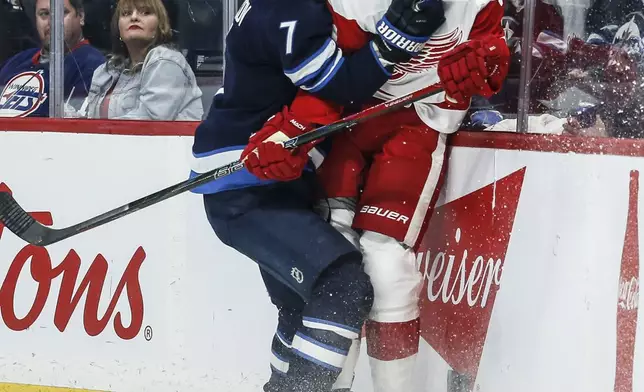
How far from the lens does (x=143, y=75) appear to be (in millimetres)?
2838

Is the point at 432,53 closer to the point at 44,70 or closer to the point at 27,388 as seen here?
the point at 44,70

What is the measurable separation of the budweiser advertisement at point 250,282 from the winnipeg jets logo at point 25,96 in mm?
93

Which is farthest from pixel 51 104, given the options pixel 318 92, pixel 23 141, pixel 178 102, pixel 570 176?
pixel 570 176

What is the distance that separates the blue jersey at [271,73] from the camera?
2.00 metres

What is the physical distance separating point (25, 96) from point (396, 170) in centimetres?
127

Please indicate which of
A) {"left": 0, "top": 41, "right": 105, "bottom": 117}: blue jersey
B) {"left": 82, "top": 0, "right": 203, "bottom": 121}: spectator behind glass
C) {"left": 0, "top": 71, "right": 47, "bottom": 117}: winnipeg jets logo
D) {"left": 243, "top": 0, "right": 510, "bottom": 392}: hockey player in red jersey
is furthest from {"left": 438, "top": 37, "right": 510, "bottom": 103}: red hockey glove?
{"left": 0, "top": 71, "right": 47, "bottom": 117}: winnipeg jets logo

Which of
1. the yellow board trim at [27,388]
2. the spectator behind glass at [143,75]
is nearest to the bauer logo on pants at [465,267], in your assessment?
the spectator behind glass at [143,75]

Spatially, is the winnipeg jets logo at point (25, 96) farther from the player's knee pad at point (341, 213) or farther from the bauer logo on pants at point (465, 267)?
the bauer logo on pants at point (465, 267)

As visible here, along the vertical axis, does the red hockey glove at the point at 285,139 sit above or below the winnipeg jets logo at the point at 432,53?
below

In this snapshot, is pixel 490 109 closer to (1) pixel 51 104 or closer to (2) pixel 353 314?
(2) pixel 353 314

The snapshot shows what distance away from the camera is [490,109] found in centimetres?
227

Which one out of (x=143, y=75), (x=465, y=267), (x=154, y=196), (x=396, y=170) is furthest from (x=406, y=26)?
(x=143, y=75)

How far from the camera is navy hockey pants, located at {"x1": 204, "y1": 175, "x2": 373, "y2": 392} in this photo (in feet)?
6.70

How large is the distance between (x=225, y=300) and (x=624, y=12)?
4.00 ft
